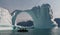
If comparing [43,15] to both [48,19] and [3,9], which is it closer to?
[48,19]

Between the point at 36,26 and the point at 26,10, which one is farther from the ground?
the point at 26,10

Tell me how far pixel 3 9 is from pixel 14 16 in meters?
14.6

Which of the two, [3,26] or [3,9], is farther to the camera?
[3,9]

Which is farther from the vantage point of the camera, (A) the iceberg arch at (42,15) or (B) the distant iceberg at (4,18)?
(B) the distant iceberg at (4,18)

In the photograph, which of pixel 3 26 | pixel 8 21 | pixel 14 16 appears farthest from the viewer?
pixel 8 21

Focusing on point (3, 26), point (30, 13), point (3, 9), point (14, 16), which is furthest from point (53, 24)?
point (3, 9)

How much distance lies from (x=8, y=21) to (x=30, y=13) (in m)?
11.0

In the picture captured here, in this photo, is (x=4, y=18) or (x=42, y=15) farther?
(x=4, y=18)

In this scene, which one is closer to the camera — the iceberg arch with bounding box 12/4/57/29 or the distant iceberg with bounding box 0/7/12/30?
the iceberg arch with bounding box 12/4/57/29

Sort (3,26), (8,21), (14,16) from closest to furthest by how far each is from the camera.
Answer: (14,16) < (3,26) < (8,21)

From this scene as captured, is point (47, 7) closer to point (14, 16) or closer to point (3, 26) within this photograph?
point (14, 16)

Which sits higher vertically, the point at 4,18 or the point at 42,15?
the point at 42,15

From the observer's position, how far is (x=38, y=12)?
58281 mm

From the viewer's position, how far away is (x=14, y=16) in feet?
184
